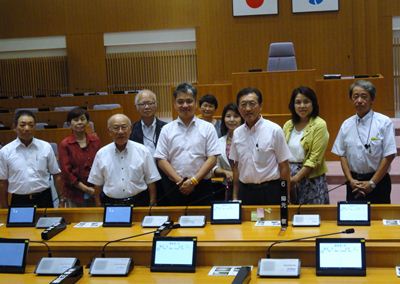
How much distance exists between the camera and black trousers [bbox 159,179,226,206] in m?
4.03

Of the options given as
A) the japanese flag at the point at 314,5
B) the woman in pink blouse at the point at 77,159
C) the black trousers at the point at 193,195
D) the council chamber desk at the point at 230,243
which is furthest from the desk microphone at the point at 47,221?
the japanese flag at the point at 314,5

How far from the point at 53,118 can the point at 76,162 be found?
3371 mm

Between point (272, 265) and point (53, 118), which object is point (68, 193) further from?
point (53, 118)

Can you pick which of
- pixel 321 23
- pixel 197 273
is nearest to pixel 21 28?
pixel 321 23

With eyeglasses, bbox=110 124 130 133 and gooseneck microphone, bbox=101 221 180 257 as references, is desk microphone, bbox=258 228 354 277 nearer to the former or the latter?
gooseneck microphone, bbox=101 221 180 257

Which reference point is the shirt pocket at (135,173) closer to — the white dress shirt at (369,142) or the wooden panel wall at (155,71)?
the white dress shirt at (369,142)

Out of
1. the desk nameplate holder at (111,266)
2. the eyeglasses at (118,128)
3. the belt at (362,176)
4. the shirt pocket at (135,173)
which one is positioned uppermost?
the eyeglasses at (118,128)

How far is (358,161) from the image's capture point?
400 centimetres

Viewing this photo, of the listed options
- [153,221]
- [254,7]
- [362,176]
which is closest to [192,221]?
[153,221]

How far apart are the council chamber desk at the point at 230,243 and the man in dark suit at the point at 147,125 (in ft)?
2.77

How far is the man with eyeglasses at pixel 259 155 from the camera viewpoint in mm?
3688

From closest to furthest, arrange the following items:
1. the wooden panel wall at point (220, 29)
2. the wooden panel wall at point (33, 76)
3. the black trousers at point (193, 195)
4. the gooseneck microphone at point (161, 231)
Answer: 1. the gooseneck microphone at point (161, 231)
2. the black trousers at point (193, 195)
3. the wooden panel wall at point (220, 29)
4. the wooden panel wall at point (33, 76)

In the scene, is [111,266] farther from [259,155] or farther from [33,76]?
[33,76]

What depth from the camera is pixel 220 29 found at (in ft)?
36.2
